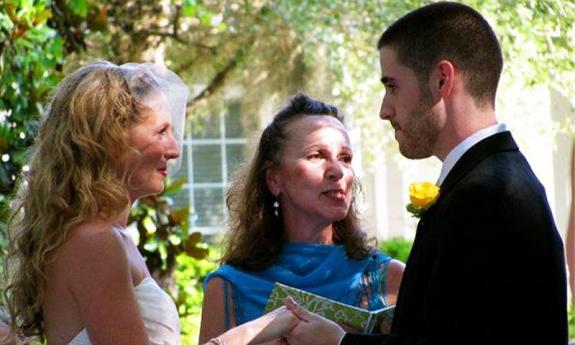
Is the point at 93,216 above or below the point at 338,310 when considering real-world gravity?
above

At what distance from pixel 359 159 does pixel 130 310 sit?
1174cm

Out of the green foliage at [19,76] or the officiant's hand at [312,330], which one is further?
the green foliage at [19,76]

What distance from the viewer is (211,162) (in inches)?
672

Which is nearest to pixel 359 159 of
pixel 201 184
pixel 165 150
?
pixel 201 184

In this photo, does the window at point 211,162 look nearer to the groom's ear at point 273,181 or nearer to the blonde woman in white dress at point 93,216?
the groom's ear at point 273,181

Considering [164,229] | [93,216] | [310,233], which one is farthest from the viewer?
[164,229]

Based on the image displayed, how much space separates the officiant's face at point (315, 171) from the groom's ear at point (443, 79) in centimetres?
121

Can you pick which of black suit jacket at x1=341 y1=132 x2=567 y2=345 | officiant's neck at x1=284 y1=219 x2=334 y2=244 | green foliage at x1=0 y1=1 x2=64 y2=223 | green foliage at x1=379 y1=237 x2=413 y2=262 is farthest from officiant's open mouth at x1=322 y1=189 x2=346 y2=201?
green foliage at x1=379 y1=237 x2=413 y2=262

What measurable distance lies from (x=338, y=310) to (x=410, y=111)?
27.7 inches

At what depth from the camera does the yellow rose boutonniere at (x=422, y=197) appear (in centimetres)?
291

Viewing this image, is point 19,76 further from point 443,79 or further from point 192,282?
point 192,282

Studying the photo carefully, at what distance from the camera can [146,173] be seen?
323 centimetres

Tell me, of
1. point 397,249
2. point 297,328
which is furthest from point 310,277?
point 397,249

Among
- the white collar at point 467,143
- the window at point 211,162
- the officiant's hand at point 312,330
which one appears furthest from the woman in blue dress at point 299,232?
the window at point 211,162
